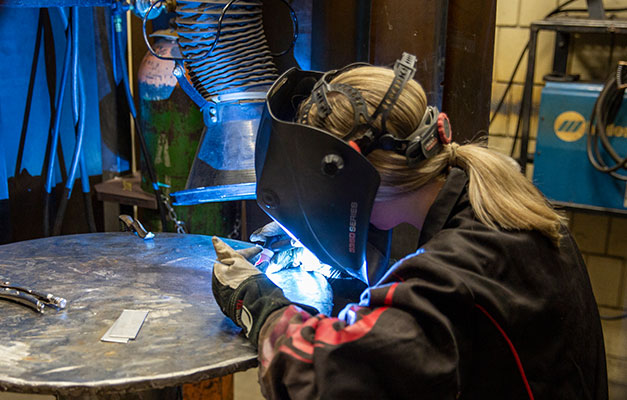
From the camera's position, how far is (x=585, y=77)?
118 inches

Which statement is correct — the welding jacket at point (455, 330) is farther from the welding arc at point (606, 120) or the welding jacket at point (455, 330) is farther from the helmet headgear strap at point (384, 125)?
the welding arc at point (606, 120)

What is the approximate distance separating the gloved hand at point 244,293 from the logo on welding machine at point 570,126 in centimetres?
177

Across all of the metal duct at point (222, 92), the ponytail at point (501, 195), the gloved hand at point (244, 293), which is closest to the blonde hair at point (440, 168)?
the ponytail at point (501, 195)

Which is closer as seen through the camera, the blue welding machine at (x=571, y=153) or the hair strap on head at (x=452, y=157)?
the hair strap on head at (x=452, y=157)

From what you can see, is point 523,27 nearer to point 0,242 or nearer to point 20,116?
point 20,116

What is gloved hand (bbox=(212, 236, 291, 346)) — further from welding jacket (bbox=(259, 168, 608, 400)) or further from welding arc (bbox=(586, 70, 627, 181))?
welding arc (bbox=(586, 70, 627, 181))

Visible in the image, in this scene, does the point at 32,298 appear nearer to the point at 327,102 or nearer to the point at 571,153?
the point at 327,102

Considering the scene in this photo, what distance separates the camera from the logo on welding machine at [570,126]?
9.05 ft

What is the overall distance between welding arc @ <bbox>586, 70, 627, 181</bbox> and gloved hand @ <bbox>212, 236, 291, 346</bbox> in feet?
5.70

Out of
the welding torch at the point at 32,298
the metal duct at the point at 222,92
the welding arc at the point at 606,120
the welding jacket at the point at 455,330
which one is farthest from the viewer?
the welding arc at the point at 606,120

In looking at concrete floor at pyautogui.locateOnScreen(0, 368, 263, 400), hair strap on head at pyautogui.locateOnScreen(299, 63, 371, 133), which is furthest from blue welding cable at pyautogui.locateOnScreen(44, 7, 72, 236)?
hair strap on head at pyautogui.locateOnScreen(299, 63, 371, 133)

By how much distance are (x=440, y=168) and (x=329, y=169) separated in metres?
0.23

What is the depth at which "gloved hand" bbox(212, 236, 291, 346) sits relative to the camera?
52.4 inches

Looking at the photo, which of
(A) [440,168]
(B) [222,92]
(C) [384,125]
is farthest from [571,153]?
(C) [384,125]
